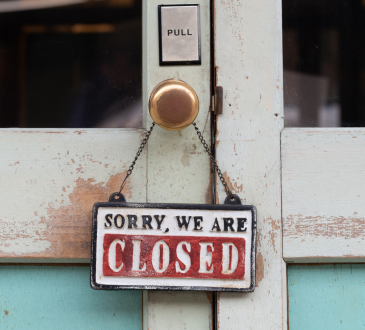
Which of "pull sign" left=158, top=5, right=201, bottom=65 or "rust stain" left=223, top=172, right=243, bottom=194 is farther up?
"pull sign" left=158, top=5, right=201, bottom=65

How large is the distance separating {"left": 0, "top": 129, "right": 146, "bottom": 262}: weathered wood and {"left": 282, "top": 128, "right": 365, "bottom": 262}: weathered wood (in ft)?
0.90

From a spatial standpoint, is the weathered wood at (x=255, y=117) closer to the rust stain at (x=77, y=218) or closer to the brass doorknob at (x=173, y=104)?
the brass doorknob at (x=173, y=104)

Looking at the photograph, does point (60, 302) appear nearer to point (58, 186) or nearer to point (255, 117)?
point (58, 186)

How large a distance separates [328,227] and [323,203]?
0.15 feet

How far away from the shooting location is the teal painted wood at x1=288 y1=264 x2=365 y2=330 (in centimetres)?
57

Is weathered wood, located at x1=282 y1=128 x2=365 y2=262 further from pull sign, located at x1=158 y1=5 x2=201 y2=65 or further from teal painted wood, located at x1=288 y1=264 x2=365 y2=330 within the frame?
pull sign, located at x1=158 y1=5 x2=201 y2=65

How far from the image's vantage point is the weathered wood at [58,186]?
56 centimetres

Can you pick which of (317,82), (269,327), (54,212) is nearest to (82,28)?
(54,212)

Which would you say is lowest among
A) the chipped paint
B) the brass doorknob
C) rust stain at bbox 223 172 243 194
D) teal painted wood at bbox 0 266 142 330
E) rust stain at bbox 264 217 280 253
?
teal painted wood at bbox 0 266 142 330

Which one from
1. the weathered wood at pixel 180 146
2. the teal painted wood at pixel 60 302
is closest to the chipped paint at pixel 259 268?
the weathered wood at pixel 180 146

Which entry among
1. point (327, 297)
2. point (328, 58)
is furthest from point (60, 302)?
point (328, 58)

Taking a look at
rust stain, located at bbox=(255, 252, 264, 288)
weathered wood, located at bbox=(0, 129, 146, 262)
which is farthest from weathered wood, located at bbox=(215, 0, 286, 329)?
weathered wood, located at bbox=(0, 129, 146, 262)

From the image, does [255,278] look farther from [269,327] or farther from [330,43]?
[330,43]

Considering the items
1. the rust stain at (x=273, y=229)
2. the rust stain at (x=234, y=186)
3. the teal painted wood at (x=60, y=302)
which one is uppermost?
the rust stain at (x=234, y=186)
